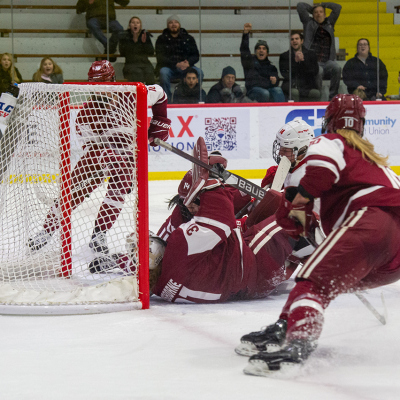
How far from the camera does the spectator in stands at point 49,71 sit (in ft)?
22.8

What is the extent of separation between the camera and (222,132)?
22.4ft

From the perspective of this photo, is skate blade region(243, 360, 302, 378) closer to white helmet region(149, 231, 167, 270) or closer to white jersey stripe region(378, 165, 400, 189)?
white jersey stripe region(378, 165, 400, 189)

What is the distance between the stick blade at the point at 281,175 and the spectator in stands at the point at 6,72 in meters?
4.61

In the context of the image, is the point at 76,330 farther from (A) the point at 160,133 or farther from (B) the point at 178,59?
(B) the point at 178,59

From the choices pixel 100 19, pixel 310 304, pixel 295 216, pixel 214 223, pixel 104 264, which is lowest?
pixel 104 264

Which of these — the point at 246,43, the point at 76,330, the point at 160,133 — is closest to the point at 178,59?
the point at 246,43

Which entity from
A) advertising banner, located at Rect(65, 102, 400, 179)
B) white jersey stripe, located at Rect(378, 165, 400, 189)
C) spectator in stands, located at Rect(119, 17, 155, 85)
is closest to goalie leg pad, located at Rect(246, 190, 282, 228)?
white jersey stripe, located at Rect(378, 165, 400, 189)

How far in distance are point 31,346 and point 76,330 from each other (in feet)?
0.72

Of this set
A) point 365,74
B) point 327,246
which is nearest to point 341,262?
point 327,246

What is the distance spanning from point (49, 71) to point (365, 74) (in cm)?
365

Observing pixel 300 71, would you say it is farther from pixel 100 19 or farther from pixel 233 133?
pixel 100 19

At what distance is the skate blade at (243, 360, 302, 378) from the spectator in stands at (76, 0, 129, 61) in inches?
236

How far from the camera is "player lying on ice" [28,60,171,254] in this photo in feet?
9.05

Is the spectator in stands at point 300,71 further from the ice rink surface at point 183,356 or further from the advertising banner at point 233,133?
the ice rink surface at point 183,356
